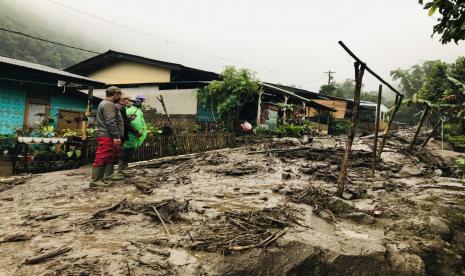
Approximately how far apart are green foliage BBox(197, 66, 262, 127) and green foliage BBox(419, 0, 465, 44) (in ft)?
39.2

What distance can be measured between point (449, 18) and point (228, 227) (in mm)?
3935

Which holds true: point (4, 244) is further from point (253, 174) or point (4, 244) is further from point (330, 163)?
→ point (330, 163)

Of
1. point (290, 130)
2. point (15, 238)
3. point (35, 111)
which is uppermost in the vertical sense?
point (35, 111)

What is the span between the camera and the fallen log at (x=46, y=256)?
9.51 ft

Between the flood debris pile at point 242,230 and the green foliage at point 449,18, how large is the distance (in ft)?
10.8

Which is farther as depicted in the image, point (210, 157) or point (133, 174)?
point (210, 157)

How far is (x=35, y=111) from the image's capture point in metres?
13.7

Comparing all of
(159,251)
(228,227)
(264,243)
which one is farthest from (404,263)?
(159,251)

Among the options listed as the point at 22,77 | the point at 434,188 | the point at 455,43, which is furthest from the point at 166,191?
the point at 22,77

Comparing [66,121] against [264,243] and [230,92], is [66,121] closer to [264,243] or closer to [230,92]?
[230,92]

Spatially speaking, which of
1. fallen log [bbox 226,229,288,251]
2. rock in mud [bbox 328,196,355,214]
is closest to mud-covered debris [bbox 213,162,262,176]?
rock in mud [bbox 328,196,355,214]

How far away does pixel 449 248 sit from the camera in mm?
4566

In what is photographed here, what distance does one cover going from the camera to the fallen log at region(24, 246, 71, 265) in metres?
2.90

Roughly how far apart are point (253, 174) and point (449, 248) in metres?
4.81
